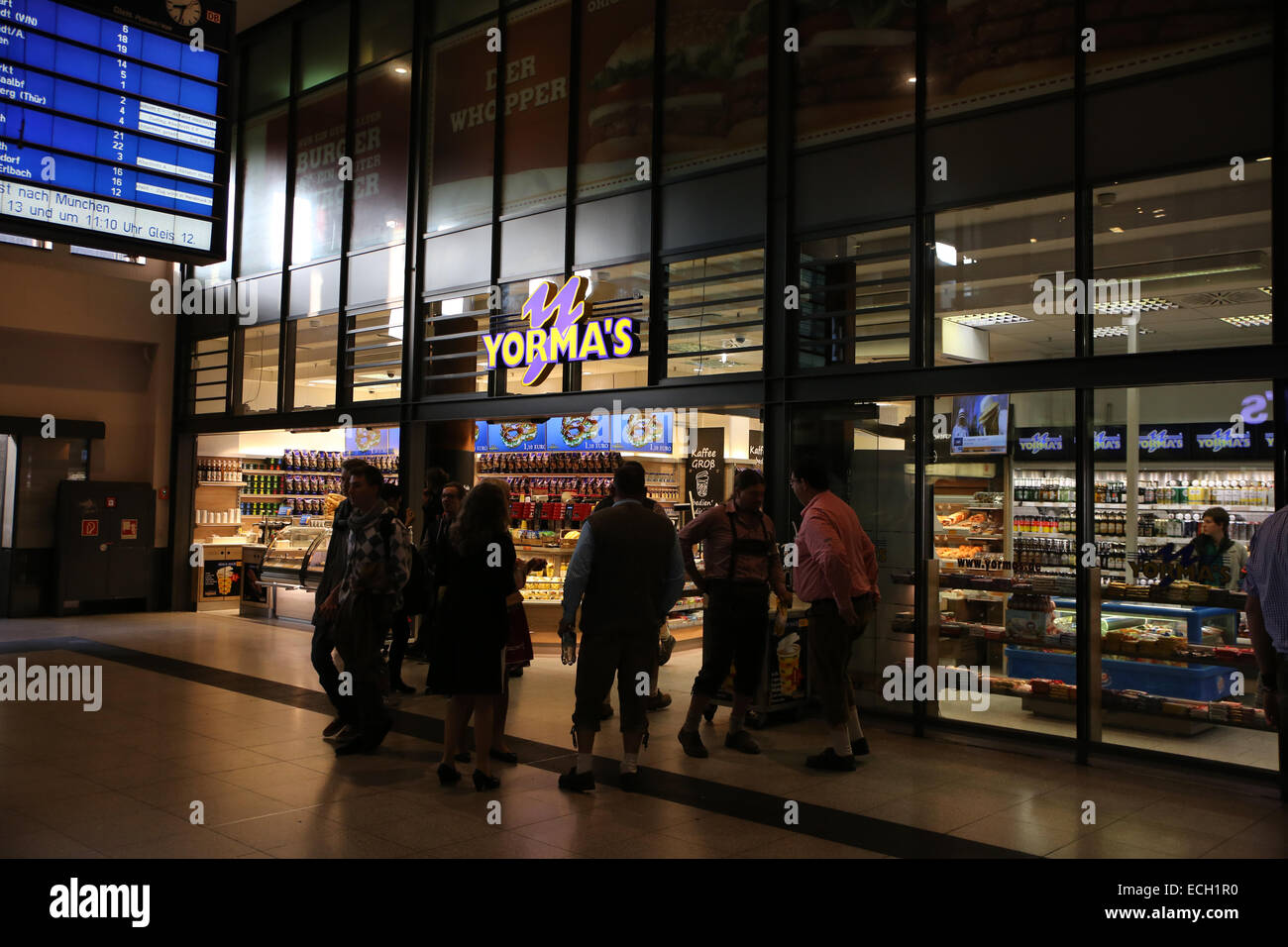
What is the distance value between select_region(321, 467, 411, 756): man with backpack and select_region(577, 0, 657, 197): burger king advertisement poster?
14.5ft

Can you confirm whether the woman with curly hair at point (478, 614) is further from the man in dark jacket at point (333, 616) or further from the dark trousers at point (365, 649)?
the man in dark jacket at point (333, 616)

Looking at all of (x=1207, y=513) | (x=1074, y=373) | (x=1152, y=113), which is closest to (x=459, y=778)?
(x=1074, y=373)

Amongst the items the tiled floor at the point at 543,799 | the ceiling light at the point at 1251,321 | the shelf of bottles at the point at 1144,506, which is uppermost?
the ceiling light at the point at 1251,321

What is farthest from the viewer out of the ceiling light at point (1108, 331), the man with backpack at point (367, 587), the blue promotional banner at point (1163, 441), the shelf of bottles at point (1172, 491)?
the blue promotional banner at point (1163, 441)

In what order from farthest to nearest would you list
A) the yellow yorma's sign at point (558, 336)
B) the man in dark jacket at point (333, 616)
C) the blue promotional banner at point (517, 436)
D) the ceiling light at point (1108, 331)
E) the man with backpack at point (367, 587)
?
the blue promotional banner at point (517, 436), the yellow yorma's sign at point (558, 336), the ceiling light at point (1108, 331), the man in dark jacket at point (333, 616), the man with backpack at point (367, 587)

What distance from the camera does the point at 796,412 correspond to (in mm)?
7691

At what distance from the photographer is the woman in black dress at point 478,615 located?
5.14 m

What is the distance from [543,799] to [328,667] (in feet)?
6.13

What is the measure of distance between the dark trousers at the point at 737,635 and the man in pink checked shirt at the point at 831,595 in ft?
1.14

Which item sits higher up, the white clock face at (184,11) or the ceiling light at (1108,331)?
the white clock face at (184,11)

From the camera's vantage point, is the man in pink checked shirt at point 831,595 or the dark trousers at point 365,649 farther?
the dark trousers at point 365,649

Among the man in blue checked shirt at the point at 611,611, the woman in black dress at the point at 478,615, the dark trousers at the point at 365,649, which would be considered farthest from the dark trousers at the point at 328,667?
the man in blue checked shirt at the point at 611,611

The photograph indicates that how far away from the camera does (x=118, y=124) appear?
24.2 feet

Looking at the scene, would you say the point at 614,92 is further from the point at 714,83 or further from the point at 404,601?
the point at 404,601
